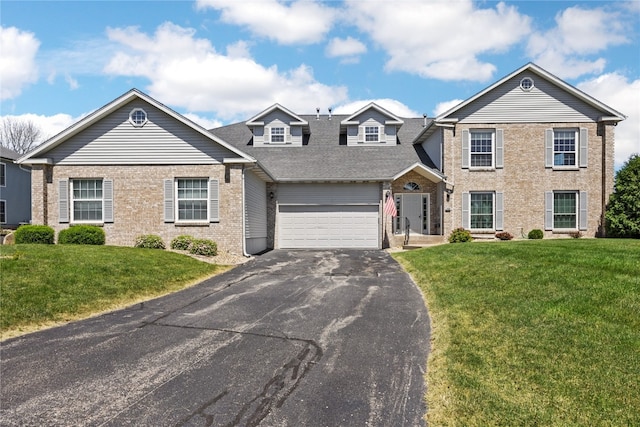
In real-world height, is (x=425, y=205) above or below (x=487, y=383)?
above

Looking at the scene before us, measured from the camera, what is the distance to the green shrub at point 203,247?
703 inches

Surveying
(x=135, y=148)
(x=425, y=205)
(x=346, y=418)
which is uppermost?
(x=135, y=148)

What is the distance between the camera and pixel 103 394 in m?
5.23

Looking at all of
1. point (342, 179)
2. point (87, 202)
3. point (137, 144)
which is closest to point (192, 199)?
point (137, 144)

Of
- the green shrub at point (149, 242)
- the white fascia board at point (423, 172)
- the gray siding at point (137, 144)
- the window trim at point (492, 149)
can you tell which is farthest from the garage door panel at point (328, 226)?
the green shrub at point (149, 242)

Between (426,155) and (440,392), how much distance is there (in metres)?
22.5

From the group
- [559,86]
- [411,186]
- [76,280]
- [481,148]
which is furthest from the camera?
[411,186]

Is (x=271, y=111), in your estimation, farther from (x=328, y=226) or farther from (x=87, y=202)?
(x=87, y=202)

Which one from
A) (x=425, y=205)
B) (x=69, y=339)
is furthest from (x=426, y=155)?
(x=69, y=339)

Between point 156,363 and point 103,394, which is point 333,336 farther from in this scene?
point 103,394

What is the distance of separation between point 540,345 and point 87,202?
60.0 ft

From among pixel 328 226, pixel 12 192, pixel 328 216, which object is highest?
pixel 12 192

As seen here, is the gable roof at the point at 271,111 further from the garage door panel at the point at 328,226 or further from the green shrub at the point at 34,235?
the green shrub at the point at 34,235

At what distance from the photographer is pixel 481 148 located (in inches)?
917
